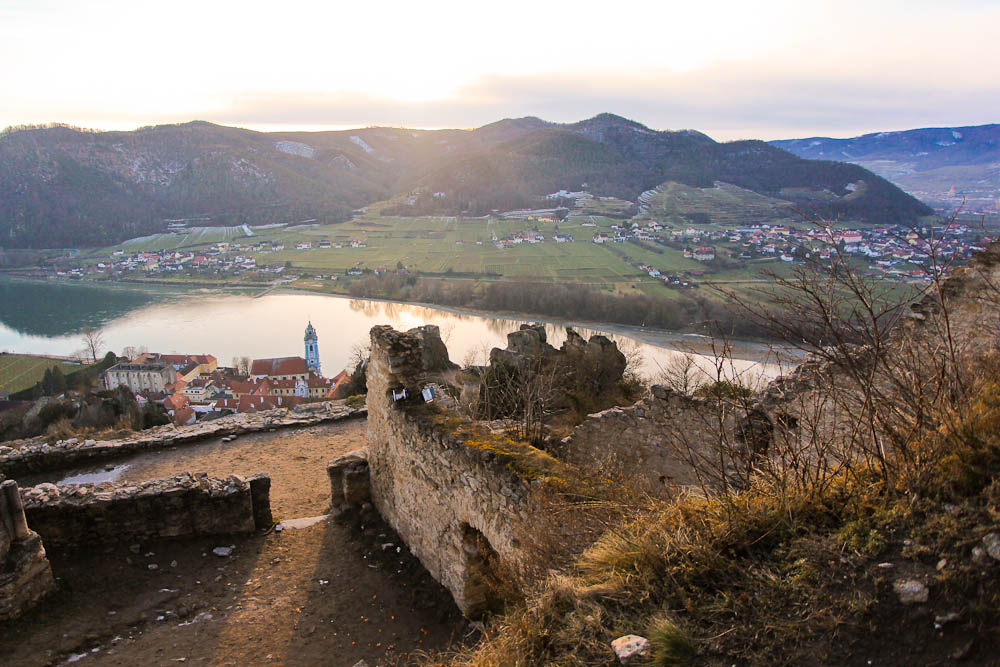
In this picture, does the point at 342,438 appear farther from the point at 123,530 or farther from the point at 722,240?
the point at 722,240

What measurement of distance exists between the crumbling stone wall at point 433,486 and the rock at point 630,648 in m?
1.82

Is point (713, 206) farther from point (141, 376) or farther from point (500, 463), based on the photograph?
point (500, 463)

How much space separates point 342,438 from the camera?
455 inches

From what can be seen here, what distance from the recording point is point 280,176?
11225 cm

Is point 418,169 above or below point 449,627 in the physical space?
above

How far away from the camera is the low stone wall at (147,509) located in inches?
259

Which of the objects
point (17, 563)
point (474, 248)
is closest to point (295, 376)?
point (17, 563)

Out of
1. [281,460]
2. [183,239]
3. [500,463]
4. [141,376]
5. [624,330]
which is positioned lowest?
[141,376]

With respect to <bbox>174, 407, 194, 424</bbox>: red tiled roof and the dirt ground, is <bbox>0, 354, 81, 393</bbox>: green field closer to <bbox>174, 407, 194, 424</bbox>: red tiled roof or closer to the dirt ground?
<bbox>174, 407, 194, 424</bbox>: red tiled roof

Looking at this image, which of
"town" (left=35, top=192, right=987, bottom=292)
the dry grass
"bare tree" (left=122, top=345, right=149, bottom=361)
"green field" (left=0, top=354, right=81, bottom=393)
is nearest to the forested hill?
"town" (left=35, top=192, right=987, bottom=292)

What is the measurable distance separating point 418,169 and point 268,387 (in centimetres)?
11118

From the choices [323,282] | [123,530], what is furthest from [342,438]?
[323,282]

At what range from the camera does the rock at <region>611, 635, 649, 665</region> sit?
8.22 ft

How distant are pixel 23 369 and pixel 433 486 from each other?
139 ft
